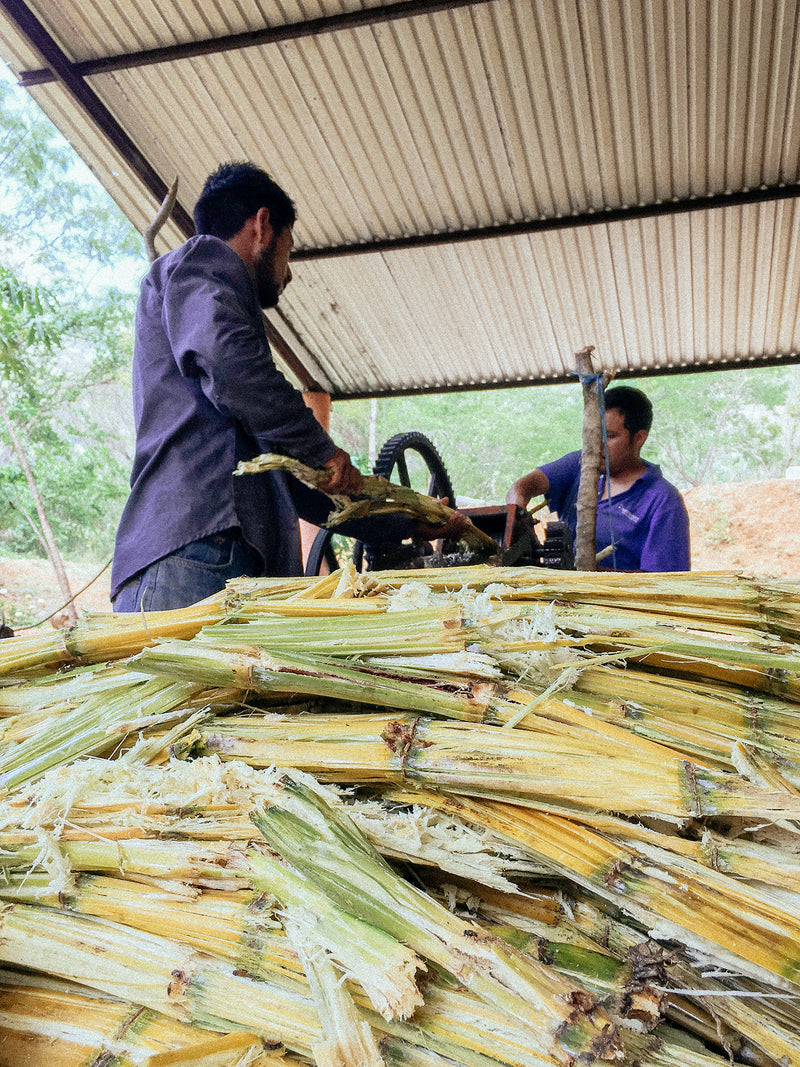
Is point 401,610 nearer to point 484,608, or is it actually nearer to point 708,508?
point 484,608

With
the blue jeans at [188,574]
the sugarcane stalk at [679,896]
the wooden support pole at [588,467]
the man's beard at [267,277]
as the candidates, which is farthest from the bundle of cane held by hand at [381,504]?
the sugarcane stalk at [679,896]

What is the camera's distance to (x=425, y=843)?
0.84 m

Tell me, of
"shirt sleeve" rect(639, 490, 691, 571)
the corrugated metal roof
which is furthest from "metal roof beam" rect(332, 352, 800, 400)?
"shirt sleeve" rect(639, 490, 691, 571)

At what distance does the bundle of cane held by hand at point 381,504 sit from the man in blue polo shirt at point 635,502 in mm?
1159

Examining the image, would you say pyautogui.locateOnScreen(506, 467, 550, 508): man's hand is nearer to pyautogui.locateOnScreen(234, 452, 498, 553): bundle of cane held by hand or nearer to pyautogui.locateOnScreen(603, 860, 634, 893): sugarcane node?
pyautogui.locateOnScreen(234, 452, 498, 553): bundle of cane held by hand

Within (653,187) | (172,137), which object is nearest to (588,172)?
(653,187)

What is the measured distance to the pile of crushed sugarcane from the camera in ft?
2.26

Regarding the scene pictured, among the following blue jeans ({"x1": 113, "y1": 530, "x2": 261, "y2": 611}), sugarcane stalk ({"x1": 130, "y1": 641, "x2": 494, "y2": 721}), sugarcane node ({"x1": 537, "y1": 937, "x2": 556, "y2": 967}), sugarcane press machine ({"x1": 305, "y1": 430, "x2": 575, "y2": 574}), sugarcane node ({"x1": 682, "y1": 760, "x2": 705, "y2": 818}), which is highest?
sugarcane press machine ({"x1": 305, "y1": 430, "x2": 575, "y2": 574})

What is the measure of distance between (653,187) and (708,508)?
15481mm

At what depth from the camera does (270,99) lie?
4055 mm

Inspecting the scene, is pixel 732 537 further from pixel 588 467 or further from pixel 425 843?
pixel 425 843

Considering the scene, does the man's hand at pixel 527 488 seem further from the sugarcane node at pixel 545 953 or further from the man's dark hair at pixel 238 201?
the sugarcane node at pixel 545 953

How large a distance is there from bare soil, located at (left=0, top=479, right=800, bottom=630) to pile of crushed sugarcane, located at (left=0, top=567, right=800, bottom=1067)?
15.4 metres

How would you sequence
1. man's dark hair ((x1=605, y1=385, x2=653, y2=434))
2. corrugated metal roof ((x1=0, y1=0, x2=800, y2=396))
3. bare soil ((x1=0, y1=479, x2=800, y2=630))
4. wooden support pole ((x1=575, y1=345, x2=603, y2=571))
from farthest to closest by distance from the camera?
1. bare soil ((x1=0, y1=479, x2=800, y2=630))
2. man's dark hair ((x1=605, y1=385, x2=653, y2=434))
3. corrugated metal roof ((x1=0, y1=0, x2=800, y2=396))
4. wooden support pole ((x1=575, y1=345, x2=603, y2=571))
